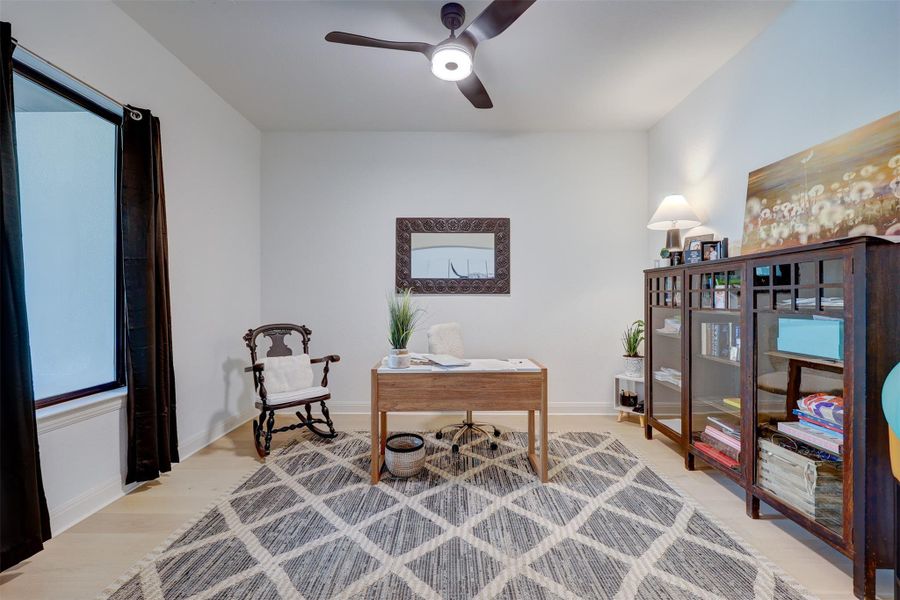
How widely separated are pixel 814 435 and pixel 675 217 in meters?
1.70

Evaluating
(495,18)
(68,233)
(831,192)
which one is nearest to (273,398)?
(68,233)

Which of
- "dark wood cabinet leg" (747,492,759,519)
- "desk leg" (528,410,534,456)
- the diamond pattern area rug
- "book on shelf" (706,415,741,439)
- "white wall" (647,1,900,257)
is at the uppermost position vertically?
"white wall" (647,1,900,257)

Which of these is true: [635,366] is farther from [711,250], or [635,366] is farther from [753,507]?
[753,507]

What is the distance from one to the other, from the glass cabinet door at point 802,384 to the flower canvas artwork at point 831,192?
381 millimetres

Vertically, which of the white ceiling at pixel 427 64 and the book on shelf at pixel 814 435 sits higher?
the white ceiling at pixel 427 64

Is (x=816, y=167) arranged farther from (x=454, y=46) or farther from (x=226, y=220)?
(x=226, y=220)

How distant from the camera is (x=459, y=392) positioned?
7.57 ft

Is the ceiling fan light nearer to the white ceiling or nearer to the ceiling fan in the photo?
the ceiling fan

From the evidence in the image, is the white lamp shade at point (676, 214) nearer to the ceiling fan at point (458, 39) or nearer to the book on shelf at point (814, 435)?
the book on shelf at point (814, 435)

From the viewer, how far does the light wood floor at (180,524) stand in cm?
150

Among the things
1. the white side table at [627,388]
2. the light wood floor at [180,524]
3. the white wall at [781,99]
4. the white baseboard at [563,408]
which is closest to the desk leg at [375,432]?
the light wood floor at [180,524]

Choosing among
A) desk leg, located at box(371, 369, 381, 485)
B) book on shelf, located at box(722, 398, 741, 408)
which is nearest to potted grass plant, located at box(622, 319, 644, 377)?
book on shelf, located at box(722, 398, 741, 408)

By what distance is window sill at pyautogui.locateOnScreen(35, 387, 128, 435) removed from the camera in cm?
177

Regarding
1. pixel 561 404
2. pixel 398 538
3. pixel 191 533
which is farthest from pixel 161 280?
pixel 561 404
